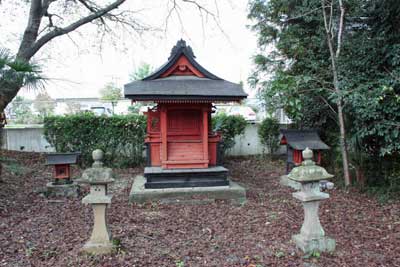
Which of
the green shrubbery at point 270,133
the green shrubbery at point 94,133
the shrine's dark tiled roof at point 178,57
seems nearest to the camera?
the shrine's dark tiled roof at point 178,57

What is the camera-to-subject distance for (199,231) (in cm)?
408

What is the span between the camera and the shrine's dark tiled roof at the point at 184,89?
5.84 m

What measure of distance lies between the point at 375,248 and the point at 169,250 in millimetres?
2443

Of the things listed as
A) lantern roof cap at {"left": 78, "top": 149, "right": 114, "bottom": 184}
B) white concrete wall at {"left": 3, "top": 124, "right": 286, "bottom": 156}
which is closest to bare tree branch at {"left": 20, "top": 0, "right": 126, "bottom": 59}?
white concrete wall at {"left": 3, "top": 124, "right": 286, "bottom": 156}

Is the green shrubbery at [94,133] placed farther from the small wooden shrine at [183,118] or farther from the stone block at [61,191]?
the stone block at [61,191]

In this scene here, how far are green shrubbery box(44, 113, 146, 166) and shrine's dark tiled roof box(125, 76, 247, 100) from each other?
10.9ft

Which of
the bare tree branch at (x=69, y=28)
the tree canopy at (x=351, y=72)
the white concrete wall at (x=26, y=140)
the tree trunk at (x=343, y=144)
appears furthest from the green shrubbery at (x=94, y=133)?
the tree trunk at (x=343, y=144)

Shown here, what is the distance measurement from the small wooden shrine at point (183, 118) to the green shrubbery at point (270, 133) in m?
4.56

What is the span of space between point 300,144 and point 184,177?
2.91 m

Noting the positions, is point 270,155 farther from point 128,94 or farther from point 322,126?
point 128,94

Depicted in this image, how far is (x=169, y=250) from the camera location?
3430 millimetres

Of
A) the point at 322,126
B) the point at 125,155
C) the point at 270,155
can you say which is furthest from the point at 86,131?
the point at 322,126

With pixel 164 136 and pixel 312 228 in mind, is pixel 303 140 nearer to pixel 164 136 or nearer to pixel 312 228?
pixel 164 136

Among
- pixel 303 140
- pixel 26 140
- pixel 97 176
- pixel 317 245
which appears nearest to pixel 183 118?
pixel 303 140
